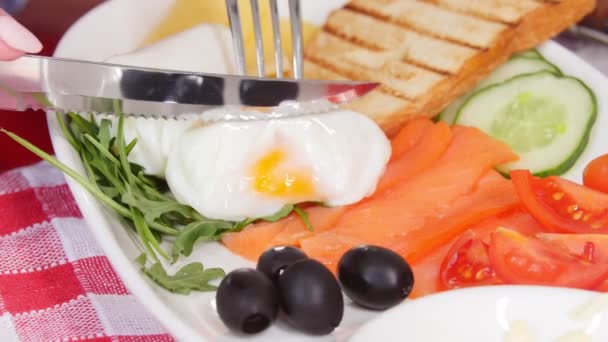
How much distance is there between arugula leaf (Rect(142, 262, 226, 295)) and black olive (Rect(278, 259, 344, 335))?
0.73 ft

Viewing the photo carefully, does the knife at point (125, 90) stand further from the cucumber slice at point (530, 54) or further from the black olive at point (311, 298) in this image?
the cucumber slice at point (530, 54)

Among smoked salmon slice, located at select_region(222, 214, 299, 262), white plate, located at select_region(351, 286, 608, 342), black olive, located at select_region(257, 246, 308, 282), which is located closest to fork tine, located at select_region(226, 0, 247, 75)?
smoked salmon slice, located at select_region(222, 214, 299, 262)

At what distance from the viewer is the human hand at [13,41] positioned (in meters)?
1.58

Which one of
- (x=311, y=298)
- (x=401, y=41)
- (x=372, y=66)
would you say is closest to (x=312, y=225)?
(x=311, y=298)

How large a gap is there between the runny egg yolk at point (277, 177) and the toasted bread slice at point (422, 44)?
46 cm

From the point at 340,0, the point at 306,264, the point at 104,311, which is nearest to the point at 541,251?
the point at 306,264

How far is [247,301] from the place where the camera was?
1.34 m

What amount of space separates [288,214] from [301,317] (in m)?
0.48

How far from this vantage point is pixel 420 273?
1.65m

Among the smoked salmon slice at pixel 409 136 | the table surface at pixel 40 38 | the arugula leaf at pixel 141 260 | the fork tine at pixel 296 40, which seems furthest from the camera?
the table surface at pixel 40 38

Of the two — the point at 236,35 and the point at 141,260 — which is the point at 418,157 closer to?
the point at 236,35

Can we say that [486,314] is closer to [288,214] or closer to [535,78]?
[288,214]

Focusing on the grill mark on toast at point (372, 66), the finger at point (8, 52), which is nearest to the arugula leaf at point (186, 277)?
the finger at point (8, 52)

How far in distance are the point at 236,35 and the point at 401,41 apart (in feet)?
1.78
